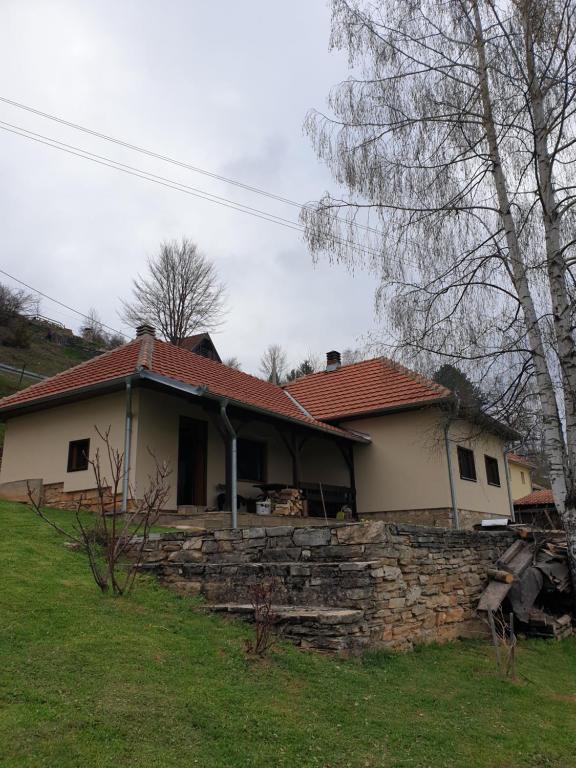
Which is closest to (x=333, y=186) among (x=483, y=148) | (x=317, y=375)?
(x=483, y=148)

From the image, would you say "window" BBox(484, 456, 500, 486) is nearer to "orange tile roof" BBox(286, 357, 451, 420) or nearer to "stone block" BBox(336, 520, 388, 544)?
"orange tile roof" BBox(286, 357, 451, 420)

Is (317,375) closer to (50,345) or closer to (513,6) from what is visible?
(513,6)

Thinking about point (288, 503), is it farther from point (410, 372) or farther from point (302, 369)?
point (302, 369)

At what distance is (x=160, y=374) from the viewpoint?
10625 mm

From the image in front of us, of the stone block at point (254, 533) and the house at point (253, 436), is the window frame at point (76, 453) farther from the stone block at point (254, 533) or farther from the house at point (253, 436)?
the stone block at point (254, 533)

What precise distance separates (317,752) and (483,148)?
827 cm

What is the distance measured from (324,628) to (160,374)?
6306mm

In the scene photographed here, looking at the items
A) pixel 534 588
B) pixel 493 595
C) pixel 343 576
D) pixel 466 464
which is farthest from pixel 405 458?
pixel 343 576

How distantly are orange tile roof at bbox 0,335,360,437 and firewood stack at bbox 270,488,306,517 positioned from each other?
1.54m

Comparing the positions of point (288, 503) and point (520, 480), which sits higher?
point (520, 480)

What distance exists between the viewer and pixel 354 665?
5172 mm

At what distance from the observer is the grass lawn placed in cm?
333

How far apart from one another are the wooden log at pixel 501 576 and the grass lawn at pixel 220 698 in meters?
1.62

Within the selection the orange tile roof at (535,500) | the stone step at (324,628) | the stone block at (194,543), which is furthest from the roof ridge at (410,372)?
the orange tile roof at (535,500)
